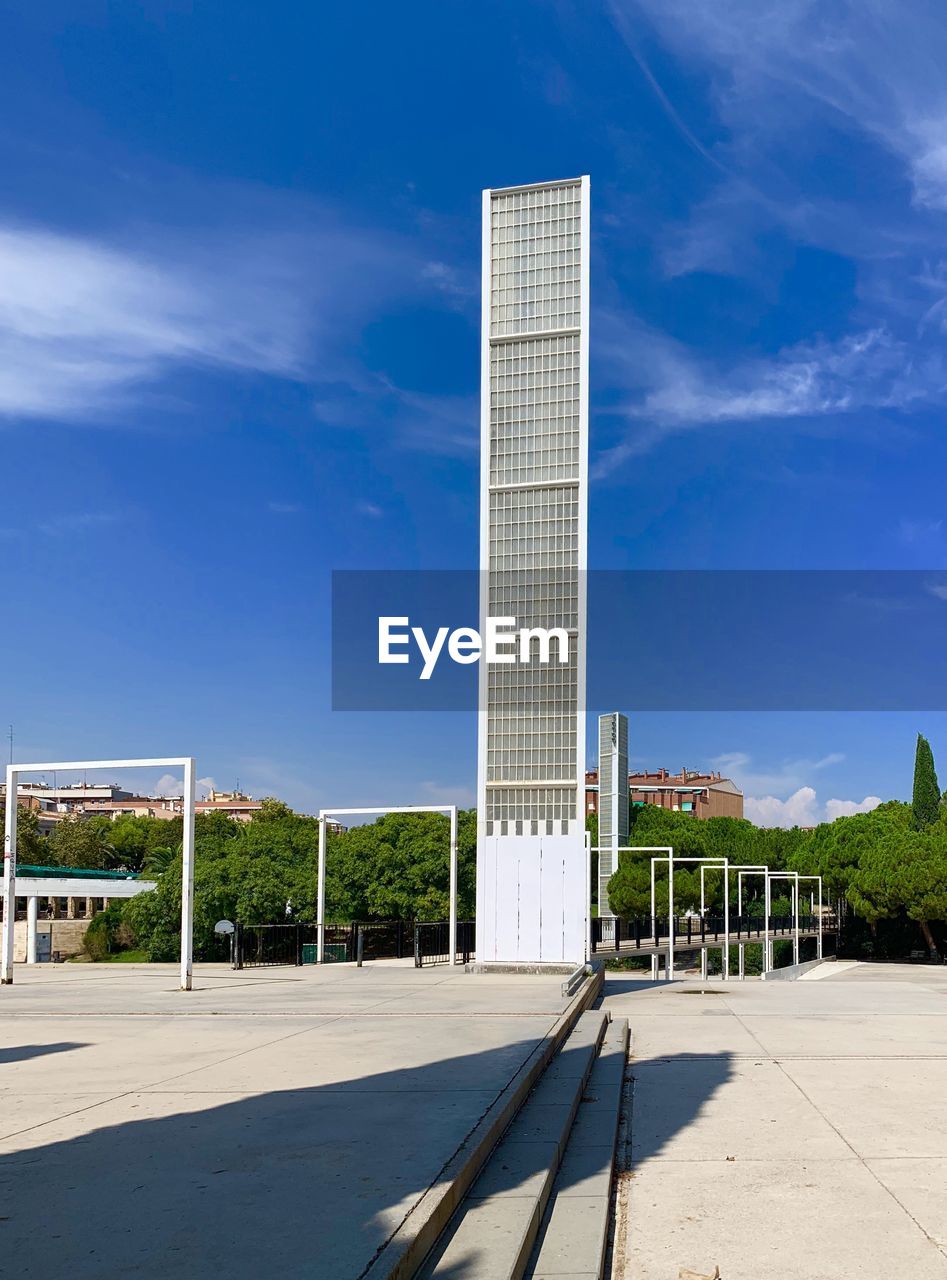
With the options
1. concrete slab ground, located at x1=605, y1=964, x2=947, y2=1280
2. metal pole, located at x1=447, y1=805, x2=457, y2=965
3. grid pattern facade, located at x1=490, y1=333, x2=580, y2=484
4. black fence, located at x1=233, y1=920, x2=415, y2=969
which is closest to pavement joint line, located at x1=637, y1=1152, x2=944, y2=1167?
concrete slab ground, located at x1=605, y1=964, x2=947, y2=1280

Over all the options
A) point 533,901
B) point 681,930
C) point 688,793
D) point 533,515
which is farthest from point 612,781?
point 688,793

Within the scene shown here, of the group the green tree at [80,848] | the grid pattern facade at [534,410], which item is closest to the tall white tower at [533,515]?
the grid pattern facade at [534,410]

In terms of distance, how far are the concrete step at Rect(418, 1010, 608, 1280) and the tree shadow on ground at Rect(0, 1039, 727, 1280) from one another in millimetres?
69

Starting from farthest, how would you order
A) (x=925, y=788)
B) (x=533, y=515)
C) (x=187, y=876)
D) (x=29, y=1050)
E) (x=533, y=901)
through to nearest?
(x=925, y=788), (x=533, y=515), (x=533, y=901), (x=187, y=876), (x=29, y=1050)

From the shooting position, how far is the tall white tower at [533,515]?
22359 mm

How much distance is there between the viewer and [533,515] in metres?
23.0

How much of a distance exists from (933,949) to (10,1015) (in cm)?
4854

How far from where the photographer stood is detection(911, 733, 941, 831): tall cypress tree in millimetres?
80625

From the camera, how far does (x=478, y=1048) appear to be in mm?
10180

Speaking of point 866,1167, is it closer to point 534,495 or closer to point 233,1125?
point 233,1125

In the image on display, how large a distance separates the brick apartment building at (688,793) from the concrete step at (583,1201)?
13436 cm

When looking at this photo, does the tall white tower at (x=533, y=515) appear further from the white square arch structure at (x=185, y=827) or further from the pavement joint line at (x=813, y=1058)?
the pavement joint line at (x=813, y=1058)

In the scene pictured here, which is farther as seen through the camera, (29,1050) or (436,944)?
(436,944)

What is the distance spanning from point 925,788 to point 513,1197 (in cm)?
8257
